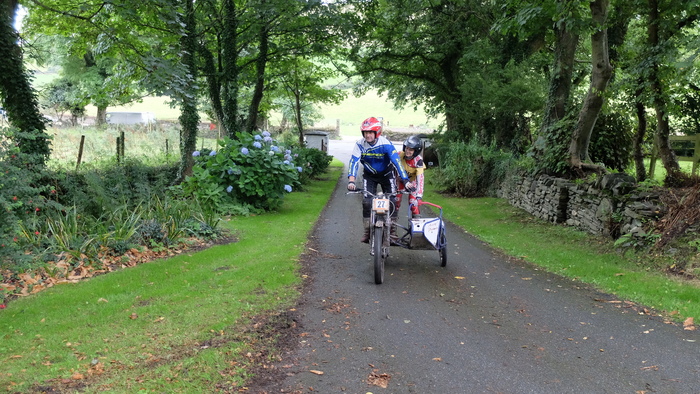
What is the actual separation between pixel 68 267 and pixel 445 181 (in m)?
16.2

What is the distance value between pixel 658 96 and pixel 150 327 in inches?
445

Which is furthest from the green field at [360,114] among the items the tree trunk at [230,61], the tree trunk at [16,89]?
the tree trunk at [16,89]

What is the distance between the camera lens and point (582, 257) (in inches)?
347

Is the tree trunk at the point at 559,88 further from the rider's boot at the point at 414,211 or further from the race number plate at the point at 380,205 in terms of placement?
the race number plate at the point at 380,205

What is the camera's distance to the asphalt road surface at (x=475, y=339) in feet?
13.0

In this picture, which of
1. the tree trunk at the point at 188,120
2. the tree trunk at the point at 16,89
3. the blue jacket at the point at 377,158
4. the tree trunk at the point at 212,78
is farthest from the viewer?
the tree trunk at the point at 212,78

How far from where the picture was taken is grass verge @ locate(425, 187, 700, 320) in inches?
246

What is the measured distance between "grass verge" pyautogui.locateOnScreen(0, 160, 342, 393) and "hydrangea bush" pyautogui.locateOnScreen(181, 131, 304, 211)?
15.2 feet

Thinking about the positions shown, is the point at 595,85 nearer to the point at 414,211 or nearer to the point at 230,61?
the point at 414,211

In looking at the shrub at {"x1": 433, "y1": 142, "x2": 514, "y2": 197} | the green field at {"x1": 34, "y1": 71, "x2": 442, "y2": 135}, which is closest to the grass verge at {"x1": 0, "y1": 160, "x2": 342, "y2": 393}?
the shrub at {"x1": 433, "y1": 142, "x2": 514, "y2": 197}

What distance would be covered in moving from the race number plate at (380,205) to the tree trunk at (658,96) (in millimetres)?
7611

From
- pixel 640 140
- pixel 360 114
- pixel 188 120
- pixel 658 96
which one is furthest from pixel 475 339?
pixel 360 114

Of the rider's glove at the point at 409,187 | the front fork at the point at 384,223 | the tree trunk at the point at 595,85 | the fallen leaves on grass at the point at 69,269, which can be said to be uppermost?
the tree trunk at the point at 595,85

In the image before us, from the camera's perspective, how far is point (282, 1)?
58.1 feet
